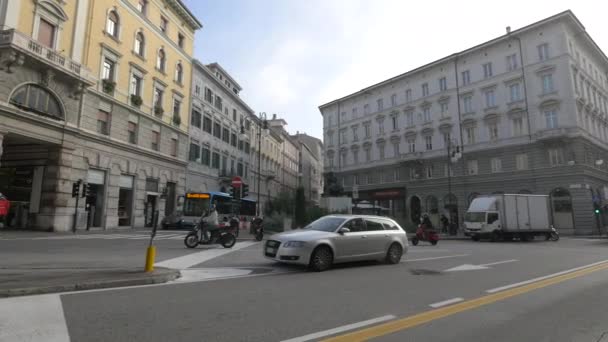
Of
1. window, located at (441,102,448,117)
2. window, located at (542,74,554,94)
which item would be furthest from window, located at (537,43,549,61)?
window, located at (441,102,448,117)

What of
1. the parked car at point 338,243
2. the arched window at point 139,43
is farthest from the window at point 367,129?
the parked car at point 338,243

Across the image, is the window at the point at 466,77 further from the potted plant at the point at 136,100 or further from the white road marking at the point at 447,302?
the white road marking at the point at 447,302

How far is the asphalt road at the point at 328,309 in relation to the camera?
14.3 feet

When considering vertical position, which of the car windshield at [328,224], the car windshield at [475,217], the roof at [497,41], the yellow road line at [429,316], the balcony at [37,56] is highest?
the roof at [497,41]

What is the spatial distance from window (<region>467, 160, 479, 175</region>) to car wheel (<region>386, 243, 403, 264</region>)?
107 ft

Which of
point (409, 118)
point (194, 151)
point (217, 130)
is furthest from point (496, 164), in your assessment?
point (194, 151)

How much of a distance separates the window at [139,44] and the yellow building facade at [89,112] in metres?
0.08

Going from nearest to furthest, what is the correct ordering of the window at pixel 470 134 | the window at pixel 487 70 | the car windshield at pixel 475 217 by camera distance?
the car windshield at pixel 475 217, the window at pixel 487 70, the window at pixel 470 134

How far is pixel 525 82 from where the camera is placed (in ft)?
121

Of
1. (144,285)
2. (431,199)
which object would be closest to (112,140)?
(144,285)

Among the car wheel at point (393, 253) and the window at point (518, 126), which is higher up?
the window at point (518, 126)

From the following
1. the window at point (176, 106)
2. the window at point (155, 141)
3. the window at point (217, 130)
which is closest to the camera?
the window at point (155, 141)

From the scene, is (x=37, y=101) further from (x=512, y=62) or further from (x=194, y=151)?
(x=512, y=62)

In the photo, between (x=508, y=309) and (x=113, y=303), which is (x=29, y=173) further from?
(x=508, y=309)
